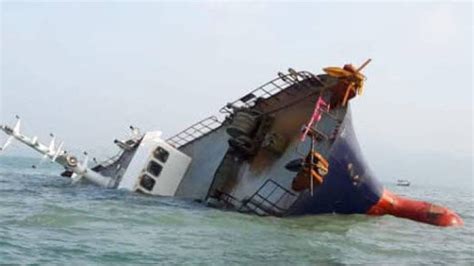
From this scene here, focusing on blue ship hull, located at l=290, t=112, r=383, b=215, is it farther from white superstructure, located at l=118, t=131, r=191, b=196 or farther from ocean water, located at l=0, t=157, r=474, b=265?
white superstructure, located at l=118, t=131, r=191, b=196

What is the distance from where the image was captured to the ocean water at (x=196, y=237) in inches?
506

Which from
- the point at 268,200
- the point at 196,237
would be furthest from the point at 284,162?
the point at 196,237

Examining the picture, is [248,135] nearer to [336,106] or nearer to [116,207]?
[336,106]

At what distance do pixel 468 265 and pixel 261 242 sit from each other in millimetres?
4841

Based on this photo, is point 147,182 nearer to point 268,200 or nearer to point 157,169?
point 157,169

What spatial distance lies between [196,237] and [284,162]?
624 cm

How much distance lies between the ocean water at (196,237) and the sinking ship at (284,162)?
0.77 m

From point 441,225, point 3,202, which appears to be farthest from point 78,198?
point 441,225

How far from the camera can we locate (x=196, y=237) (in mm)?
15344

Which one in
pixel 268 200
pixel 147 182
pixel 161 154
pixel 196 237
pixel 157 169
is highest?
pixel 268 200

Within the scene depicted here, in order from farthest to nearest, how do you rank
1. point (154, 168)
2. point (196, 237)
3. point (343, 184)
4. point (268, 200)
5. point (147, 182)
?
point (154, 168) < point (147, 182) < point (343, 184) < point (268, 200) < point (196, 237)

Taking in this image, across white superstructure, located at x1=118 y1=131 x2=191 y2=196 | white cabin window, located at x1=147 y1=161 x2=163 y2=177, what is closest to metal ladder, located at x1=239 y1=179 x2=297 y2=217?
white superstructure, located at x1=118 y1=131 x2=191 y2=196

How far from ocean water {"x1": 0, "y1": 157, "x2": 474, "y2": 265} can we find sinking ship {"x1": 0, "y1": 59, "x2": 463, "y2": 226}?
769 mm

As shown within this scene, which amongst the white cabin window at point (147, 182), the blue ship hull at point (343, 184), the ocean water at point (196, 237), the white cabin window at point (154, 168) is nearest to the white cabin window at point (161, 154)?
the white cabin window at point (154, 168)
